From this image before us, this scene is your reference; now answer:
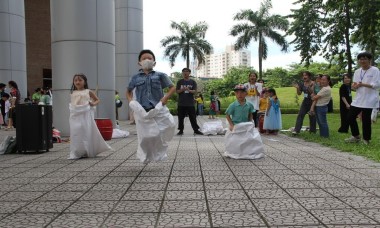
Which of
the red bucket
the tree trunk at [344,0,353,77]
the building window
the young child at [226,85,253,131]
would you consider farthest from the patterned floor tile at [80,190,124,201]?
the building window

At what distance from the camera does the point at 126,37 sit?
905 inches

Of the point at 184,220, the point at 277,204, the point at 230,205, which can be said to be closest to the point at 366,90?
the point at 277,204

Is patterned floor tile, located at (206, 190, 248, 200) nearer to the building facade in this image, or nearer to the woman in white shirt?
the woman in white shirt

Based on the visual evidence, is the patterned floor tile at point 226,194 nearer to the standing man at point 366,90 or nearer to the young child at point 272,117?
the standing man at point 366,90

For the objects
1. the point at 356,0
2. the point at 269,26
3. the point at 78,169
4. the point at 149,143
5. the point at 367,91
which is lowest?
the point at 78,169

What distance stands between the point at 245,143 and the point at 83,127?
2889 millimetres

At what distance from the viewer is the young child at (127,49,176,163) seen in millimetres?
5926

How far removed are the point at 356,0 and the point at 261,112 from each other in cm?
1202

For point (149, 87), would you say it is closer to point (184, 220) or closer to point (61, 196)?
point (61, 196)

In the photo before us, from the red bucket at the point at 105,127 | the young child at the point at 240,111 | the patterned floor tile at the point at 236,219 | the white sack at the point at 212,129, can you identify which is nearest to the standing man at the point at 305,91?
the white sack at the point at 212,129

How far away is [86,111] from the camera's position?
7531mm

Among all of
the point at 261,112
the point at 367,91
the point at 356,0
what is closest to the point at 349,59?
the point at 356,0

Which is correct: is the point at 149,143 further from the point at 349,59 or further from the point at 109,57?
the point at 349,59

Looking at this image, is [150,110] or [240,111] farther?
[240,111]
